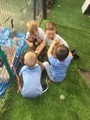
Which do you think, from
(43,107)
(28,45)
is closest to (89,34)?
(28,45)

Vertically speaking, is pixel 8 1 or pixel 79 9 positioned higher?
pixel 8 1

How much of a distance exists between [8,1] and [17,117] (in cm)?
252

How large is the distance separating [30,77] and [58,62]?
0.52 metres

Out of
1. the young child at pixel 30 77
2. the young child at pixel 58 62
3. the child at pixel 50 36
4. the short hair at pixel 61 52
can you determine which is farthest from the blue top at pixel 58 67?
the child at pixel 50 36

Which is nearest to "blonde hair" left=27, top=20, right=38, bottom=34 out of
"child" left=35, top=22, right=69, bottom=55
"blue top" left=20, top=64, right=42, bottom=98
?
"child" left=35, top=22, right=69, bottom=55

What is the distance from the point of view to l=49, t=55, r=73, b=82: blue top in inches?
166

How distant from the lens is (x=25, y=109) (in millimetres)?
4160

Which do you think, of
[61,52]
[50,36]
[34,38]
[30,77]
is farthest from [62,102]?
[34,38]

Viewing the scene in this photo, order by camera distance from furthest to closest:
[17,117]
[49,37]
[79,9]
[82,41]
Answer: [79,9] → [82,41] → [49,37] → [17,117]

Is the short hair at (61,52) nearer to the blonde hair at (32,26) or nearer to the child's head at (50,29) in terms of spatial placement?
the child's head at (50,29)

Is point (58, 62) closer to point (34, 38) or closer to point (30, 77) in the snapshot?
point (30, 77)

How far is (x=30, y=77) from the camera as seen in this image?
13.3 ft

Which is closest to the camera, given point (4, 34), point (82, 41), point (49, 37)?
point (49, 37)

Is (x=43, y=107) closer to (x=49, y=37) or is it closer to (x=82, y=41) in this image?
(x=49, y=37)
